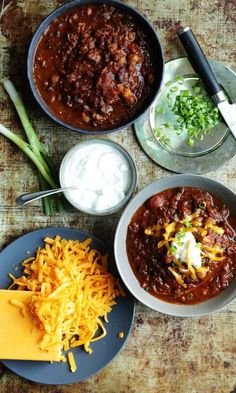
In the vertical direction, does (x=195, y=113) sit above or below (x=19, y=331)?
above

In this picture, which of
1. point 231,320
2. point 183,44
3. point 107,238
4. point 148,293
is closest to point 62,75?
point 183,44

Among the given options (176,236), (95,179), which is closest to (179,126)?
(95,179)

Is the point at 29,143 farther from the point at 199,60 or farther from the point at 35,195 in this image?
the point at 199,60

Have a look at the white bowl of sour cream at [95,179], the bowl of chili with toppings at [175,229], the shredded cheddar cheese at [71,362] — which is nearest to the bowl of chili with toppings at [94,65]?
the white bowl of sour cream at [95,179]

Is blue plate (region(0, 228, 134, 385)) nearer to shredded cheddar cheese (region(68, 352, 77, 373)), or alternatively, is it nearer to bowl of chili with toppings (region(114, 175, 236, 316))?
shredded cheddar cheese (region(68, 352, 77, 373))

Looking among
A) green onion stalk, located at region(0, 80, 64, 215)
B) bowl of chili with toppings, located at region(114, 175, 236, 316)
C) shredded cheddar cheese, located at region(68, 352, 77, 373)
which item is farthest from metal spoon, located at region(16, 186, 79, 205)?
shredded cheddar cheese, located at region(68, 352, 77, 373)

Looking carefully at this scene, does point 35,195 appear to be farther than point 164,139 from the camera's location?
No

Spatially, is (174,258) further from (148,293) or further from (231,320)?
(231,320)
